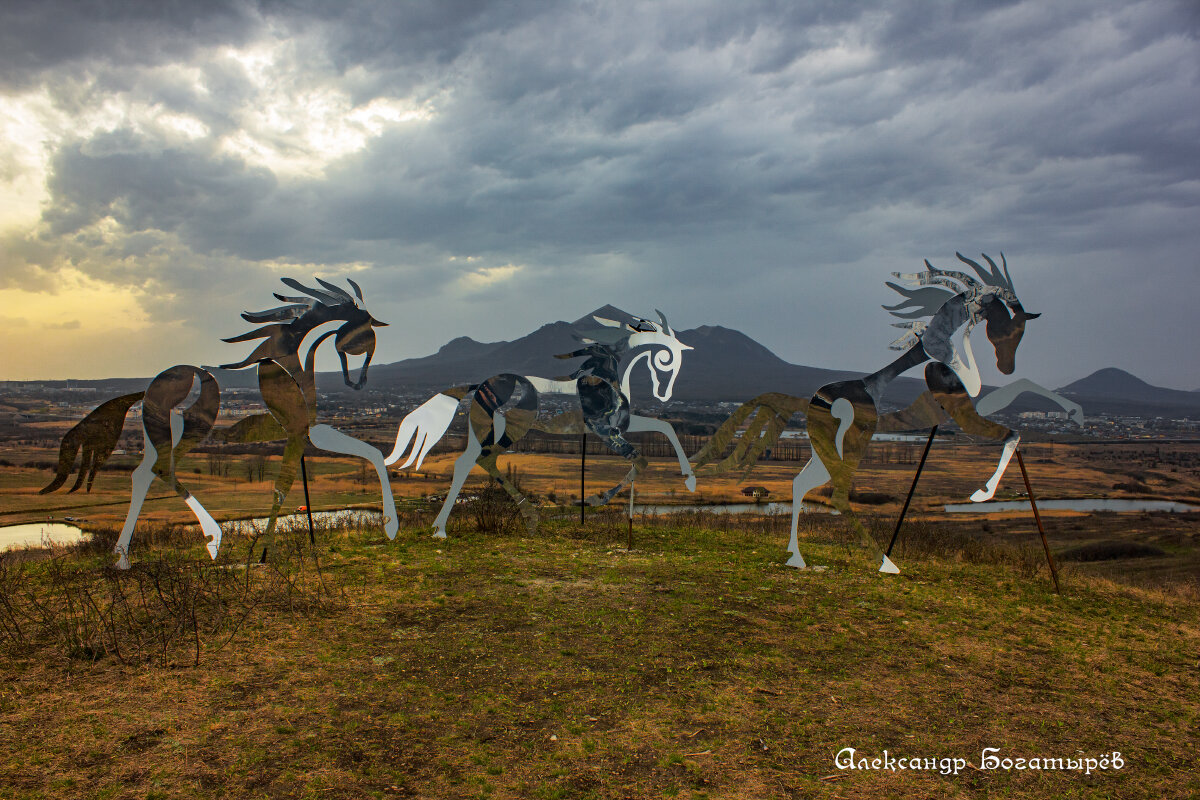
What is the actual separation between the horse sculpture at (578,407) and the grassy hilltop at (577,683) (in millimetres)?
2374

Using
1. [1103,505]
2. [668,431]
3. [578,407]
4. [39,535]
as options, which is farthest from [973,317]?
[1103,505]

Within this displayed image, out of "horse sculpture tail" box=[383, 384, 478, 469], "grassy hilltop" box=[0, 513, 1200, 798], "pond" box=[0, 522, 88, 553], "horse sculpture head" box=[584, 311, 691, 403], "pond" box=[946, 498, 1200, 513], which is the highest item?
"horse sculpture head" box=[584, 311, 691, 403]

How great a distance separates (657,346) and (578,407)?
1.66 metres

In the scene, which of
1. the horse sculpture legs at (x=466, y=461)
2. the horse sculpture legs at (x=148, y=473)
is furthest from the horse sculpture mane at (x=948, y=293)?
the horse sculpture legs at (x=148, y=473)

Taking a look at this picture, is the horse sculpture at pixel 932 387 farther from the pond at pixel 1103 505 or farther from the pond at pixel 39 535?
the pond at pixel 1103 505

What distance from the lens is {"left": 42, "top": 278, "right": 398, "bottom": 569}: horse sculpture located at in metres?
8.65

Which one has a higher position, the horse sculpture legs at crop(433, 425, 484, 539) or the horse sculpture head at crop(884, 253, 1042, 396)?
the horse sculpture head at crop(884, 253, 1042, 396)

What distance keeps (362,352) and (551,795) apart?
26.4ft

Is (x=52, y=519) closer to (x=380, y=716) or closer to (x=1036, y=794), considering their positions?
(x=380, y=716)

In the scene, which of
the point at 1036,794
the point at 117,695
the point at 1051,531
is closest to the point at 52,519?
the point at 117,695

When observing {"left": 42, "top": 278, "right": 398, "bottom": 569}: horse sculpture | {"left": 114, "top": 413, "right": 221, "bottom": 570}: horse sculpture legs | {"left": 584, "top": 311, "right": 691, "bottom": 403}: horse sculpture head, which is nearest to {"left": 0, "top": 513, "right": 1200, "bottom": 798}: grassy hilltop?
{"left": 114, "top": 413, "right": 221, "bottom": 570}: horse sculpture legs

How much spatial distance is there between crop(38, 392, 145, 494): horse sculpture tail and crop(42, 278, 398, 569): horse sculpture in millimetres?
10

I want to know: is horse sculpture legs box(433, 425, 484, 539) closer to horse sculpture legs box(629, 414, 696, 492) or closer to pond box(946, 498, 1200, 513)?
horse sculpture legs box(629, 414, 696, 492)

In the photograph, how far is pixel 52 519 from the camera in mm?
13578
